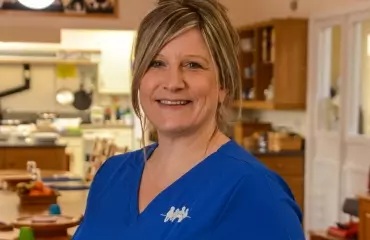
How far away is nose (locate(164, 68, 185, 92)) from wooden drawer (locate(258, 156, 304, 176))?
526cm

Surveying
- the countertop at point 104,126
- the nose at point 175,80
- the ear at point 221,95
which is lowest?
the countertop at point 104,126

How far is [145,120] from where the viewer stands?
1678 mm

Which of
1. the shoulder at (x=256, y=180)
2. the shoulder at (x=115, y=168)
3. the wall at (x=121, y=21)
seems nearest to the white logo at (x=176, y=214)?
the shoulder at (x=256, y=180)

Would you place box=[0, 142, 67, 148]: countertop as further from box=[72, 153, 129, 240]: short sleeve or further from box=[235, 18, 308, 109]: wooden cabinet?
box=[72, 153, 129, 240]: short sleeve

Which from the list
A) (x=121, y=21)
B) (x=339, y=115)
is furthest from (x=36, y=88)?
(x=339, y=115)

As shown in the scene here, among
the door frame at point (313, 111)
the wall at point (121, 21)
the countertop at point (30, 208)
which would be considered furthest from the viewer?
the wall at point (121, 21)

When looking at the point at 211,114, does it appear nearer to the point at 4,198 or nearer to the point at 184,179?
the point at 184,179

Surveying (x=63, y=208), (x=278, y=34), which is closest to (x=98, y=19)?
(x=278, y=34)

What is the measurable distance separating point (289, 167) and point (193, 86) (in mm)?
5433

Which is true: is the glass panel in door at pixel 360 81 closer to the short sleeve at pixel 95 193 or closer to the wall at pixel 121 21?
the wall at pixel 121 21

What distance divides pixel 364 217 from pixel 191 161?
334 centimetres

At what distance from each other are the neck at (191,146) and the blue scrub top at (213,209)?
3 centimetres

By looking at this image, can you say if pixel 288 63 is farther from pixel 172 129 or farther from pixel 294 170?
pixel 172 129

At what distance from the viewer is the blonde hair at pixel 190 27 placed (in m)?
1.51
